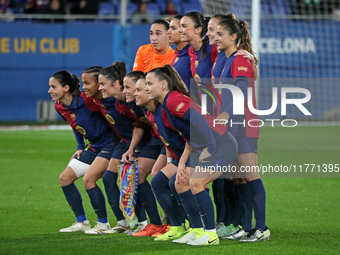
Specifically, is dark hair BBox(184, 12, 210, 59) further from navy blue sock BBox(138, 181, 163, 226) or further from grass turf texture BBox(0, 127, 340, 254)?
grass turf texture BBox(0, 127, 340, 254)

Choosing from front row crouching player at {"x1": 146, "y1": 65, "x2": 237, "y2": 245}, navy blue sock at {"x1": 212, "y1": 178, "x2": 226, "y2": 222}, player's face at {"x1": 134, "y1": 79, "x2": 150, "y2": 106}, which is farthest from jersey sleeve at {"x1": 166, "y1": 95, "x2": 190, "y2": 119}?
navy blue sock at {"x1": 212, "y1": 178, "x2": 226, "y2": 222}

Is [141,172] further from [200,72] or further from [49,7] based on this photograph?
[49,7]

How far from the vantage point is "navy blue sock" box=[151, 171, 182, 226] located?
18.6 ft

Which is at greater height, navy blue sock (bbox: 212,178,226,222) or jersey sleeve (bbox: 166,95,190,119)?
jersey sleeve (bbox: 166,95,190,119)

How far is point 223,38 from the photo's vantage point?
18.1ft

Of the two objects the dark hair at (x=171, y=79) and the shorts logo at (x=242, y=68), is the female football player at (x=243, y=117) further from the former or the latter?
the dark hair at (x=171, y=79)

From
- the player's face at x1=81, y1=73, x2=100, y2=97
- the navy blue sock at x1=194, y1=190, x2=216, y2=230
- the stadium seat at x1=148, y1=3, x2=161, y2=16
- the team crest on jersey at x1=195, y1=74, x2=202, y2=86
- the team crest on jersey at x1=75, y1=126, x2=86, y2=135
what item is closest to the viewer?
the navy blue sock at x1=194, y1=190, x2=216, y2=230

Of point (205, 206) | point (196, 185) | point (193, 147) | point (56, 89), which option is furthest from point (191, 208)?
point (56, 89)

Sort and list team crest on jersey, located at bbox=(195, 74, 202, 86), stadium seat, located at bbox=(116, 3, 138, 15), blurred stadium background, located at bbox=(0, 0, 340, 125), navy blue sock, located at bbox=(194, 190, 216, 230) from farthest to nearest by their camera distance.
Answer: stadium seat, located at bbox=(116, 3, 138, 15)
blurred stadium background, located at bbox=(0, 0, 340, 125)
team crest on jersey, located at bbox=(195, 74, 202, 86)
navy blue sock, located at bbox=(194, 190, 216, 230)

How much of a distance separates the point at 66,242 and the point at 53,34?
13759 millimetres

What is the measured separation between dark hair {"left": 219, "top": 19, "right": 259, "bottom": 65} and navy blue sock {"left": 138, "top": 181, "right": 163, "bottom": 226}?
1.53m

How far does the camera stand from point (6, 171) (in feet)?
33.3

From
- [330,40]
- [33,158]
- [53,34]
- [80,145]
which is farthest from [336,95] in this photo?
[80,145]

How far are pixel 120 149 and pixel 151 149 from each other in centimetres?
30
